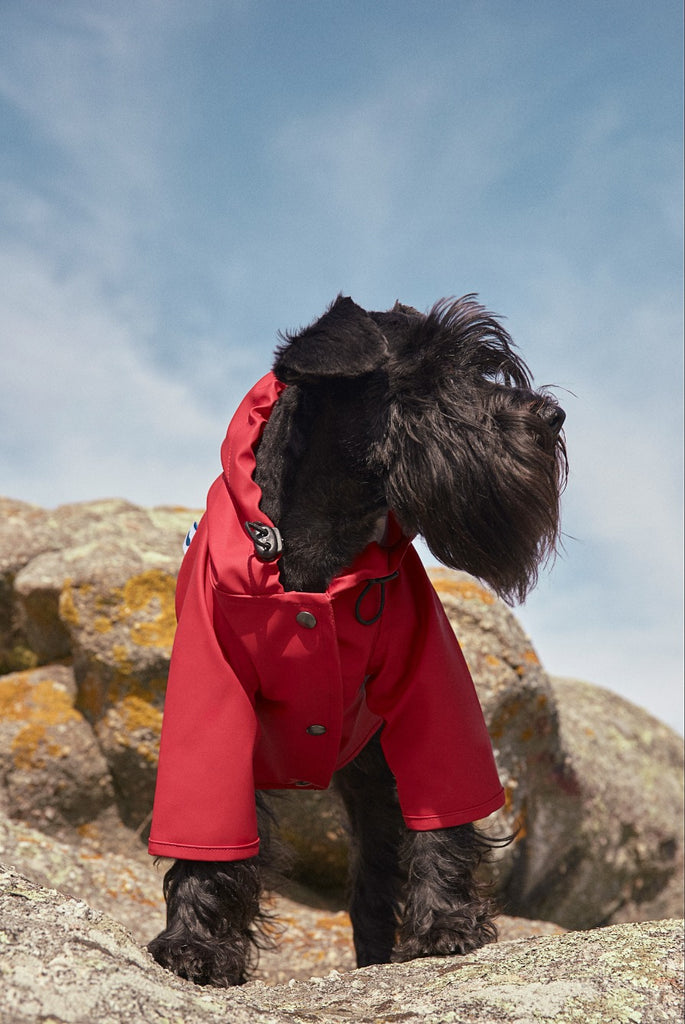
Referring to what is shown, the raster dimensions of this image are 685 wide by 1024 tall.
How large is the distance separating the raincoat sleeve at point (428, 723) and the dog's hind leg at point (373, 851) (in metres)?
0.46

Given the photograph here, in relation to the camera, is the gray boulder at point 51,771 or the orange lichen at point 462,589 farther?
the orange lichen at point 462,589

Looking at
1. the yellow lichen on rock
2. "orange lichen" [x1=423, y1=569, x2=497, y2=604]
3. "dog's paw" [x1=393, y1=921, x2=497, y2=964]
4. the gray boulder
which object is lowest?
"dog's paw" [x1=393, y1=921, x2=497, y2=964]

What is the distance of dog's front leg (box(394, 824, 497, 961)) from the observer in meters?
2.97

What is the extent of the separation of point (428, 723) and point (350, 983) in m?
0.88

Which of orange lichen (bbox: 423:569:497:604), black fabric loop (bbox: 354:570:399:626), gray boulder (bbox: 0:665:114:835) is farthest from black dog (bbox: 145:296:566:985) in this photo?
orange lichen (bbox: 423:569:497:604)

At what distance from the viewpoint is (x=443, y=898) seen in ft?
10.0

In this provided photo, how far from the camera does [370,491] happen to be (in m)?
3.08

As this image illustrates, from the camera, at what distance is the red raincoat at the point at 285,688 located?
9.51 ft

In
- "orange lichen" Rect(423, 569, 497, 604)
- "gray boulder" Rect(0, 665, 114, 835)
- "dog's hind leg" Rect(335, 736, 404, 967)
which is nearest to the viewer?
"dog's hind leg" Rect(335, 736, 404, 967)

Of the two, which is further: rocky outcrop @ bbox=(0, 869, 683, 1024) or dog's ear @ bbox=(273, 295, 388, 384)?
dog's ear @ bbox=(273, 295, 388, 384)

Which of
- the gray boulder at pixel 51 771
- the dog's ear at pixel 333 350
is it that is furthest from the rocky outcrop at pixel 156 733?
the dog's ear at pixel 333 350

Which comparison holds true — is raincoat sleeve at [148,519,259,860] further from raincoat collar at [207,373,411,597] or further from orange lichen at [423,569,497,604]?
orange lichen at [423,569,497,604]

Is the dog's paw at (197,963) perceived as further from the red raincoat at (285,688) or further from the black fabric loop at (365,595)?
the black fabric loop at (365,595)

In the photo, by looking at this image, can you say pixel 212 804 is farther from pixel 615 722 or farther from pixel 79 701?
pixel 615 722
